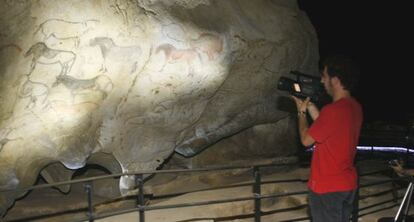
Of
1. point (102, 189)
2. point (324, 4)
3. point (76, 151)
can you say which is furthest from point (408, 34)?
point (76, 151)

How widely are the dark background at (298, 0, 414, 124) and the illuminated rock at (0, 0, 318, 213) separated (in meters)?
12.3

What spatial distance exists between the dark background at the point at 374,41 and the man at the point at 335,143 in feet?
52.0

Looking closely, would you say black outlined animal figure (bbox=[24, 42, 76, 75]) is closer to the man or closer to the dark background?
the man

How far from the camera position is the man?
11.4 ft

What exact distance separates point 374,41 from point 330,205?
18.0 metres

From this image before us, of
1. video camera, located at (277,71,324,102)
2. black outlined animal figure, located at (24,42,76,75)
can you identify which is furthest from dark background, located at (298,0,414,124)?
video camera, located at (277,71,324,102)

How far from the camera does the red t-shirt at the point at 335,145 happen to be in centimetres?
346

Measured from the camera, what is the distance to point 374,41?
66.0ft

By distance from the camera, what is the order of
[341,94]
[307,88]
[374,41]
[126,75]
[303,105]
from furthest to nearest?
[374,41] → [126,75] → [307,88] → [303,105] → [341,94]

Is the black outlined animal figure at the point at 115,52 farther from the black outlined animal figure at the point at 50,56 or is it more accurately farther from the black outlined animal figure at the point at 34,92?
the black outlined animal figure at the point at 34,92

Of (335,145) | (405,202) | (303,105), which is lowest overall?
(405,202)

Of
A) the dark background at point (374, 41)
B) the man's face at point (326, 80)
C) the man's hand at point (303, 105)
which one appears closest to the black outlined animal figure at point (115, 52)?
the man's hand at point (303, 105)

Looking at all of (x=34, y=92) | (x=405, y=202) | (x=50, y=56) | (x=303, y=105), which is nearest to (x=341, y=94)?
(x=303, y=105)

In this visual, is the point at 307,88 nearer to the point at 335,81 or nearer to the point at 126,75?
the point at 335,81
